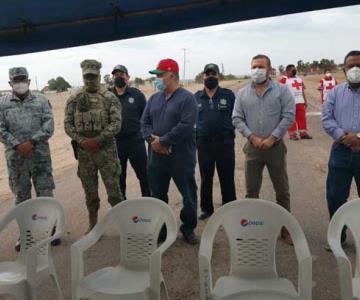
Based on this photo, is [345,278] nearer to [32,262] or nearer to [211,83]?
[32,262]

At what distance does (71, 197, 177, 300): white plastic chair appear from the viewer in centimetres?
314

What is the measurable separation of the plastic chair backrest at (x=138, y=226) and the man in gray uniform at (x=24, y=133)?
2000mm

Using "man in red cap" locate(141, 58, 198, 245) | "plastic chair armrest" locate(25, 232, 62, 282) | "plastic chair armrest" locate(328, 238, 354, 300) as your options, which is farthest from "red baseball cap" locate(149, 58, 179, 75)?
"plastic chair armrest" locate(328, 238, 354, 300)

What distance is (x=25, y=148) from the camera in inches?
201

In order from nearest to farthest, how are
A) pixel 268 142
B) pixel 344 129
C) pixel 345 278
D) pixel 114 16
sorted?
pixel 345 278
pixel 114 16
pixel 344 129
pixel 268 142

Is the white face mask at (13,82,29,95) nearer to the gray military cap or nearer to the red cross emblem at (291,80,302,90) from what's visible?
the gray military cap

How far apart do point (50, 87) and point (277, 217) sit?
10638 centimetres

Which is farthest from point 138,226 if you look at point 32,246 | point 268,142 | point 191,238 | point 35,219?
point 268,142

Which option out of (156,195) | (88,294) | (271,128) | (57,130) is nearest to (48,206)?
(88,294)

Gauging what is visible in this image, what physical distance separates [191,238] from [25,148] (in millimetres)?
2117

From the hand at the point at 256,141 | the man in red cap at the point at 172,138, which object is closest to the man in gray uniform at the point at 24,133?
the man in red cap at the point at 172,138

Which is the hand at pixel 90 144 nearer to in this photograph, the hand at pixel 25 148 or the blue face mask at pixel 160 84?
the hand at pixel 25 148

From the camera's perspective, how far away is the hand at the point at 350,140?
4.29 meters

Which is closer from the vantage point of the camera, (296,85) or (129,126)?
(129,126)
